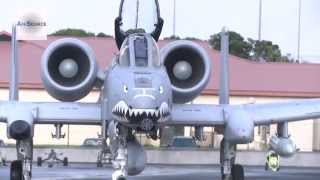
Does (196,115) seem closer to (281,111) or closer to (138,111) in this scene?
(281,111)

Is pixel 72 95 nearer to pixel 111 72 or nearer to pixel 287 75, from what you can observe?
pixel 111 72

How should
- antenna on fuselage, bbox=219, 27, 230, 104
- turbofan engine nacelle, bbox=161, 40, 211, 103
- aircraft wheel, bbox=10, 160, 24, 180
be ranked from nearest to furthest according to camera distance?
turbofan engine nacelle, bbox=161, 40, 211, 103 → aircraft wheel, bbox=10, 160, 24, 180 → antenna on fuselage, bbox=219, 27, 230, 104

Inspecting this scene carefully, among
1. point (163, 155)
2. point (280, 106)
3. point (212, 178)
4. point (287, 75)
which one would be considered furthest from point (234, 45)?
point (280, 106)

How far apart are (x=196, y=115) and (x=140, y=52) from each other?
8.05ft

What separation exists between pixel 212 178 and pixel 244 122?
25.5ft

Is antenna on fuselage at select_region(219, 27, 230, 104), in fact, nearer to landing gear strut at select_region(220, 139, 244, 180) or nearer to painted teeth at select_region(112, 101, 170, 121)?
landing gear strut at select_region(220, 139, 244, 180)

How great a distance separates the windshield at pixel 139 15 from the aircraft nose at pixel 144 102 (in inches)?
106

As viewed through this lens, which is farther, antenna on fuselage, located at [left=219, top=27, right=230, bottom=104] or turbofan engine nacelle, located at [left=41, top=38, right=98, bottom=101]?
antenna on fuselage, located at [left=219, top=27, right=230, bottom=104]

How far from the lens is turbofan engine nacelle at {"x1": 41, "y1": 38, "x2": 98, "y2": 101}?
16.2 metres

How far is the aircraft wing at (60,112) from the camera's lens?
52.9 feet

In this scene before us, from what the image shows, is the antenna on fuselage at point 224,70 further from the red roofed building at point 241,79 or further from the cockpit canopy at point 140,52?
the red roofed building at point 241,79

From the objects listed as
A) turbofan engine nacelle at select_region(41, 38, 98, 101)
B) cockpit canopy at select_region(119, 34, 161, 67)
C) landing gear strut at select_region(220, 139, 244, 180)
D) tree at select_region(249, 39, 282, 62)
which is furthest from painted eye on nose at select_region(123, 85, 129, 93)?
tree at select_region(249, 39, 282, 62)

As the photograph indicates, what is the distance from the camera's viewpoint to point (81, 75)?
1653 centimetres

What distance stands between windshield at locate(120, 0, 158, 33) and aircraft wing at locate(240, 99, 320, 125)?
8.91 feet
